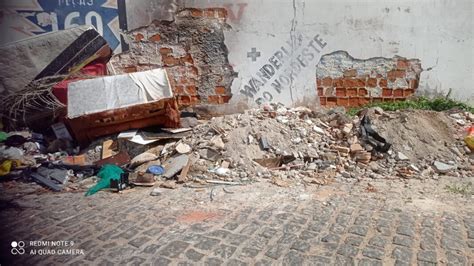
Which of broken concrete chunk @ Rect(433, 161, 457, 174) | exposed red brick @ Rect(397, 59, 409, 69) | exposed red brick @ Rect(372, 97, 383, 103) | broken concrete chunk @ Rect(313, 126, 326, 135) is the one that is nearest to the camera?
broken concrete chunk @ Rect(433, 161, 457, 174)

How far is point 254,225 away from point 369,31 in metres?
4.04

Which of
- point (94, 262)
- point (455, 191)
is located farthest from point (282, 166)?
point (94, 262)

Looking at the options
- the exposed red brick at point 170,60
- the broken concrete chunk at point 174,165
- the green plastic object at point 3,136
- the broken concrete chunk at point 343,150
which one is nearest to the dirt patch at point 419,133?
the broken concrete chunk at point 343,150

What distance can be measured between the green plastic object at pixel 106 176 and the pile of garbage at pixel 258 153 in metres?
0.01

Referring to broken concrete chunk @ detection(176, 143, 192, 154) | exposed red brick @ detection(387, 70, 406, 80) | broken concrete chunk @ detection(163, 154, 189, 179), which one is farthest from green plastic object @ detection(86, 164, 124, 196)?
exposed red brick @ detection(387, 70, 406, 80)

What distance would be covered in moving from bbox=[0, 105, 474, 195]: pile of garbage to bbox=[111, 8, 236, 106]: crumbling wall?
Result: 1.00 metres

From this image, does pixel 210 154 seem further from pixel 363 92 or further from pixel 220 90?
pixel 363 92

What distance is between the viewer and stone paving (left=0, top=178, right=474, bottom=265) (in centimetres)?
276

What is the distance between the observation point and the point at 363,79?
6.00m

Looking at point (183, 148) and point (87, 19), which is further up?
point (87, 19)

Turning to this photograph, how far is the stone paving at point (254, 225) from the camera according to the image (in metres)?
2.76

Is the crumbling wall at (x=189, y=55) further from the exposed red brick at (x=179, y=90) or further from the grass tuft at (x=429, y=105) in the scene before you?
the grass tuft at (x=429, y=105)

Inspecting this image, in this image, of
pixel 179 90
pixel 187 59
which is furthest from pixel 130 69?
pixel 187 59

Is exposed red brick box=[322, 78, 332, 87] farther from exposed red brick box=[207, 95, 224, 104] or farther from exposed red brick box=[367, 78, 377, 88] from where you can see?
exposed red brick box=[207, 95, 224, 104]
